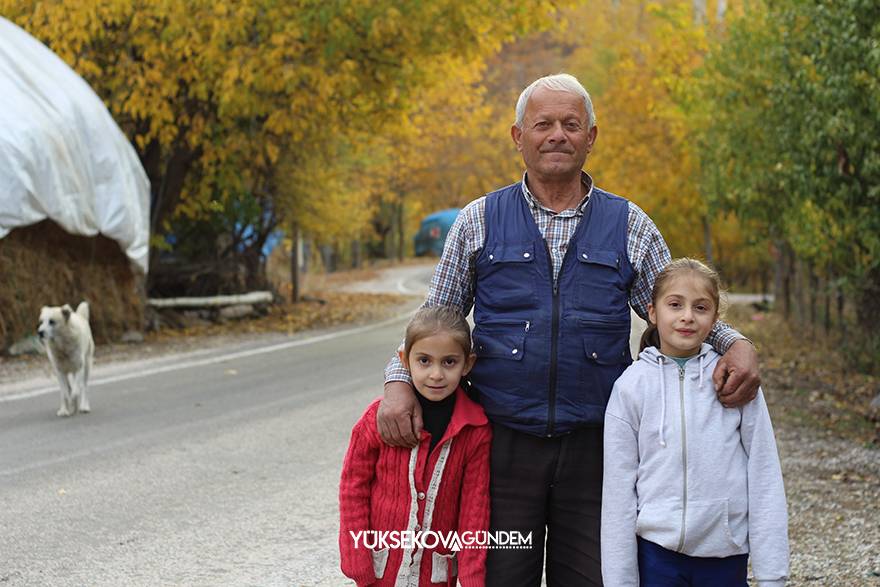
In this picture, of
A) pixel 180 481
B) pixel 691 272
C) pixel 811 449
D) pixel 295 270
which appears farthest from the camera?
pixel 295 270

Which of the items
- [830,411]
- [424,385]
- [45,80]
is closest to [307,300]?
[45,80]

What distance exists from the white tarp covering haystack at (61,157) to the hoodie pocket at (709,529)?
36.8ft

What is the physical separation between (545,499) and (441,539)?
35 cm

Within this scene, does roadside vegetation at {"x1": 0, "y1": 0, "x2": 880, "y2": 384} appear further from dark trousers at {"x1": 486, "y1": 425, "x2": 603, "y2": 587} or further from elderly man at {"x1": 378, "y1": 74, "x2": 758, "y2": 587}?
dark trousers at {"x1": 486, "y1": 425, "x2": 603, "y2": 587}

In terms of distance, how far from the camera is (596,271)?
338cm

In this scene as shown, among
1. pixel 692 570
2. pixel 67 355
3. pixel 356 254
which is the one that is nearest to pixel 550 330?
pixel 692 570

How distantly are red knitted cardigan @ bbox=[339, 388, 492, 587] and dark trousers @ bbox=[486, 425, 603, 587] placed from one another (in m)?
0.05

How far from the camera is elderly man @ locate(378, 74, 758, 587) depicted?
3342mm

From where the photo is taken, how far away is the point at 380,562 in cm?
349

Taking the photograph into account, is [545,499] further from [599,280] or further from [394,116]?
[394,116]

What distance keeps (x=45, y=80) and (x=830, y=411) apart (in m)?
10.4

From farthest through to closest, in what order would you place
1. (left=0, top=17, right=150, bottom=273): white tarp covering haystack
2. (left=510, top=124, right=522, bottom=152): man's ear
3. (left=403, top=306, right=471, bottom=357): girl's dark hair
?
(left=0, top=17, right=150, bottom=273): white tarp covering haystack, (left=510, top=124, right=522, bottom=152): man's ear, (left=403, top=306, right=471, bottom=357): girl's dark hair

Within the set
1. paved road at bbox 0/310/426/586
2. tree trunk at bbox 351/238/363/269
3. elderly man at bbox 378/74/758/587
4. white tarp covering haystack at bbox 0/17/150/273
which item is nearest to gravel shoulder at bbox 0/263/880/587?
white tarp covering haystack at bbox 0/17/150/273

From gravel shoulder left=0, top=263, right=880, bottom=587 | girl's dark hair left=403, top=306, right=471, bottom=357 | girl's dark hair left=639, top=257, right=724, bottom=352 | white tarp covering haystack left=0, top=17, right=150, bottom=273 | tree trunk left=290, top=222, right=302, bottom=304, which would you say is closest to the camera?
girl's dark hair left=639, top=257, right=724, bottom=352
